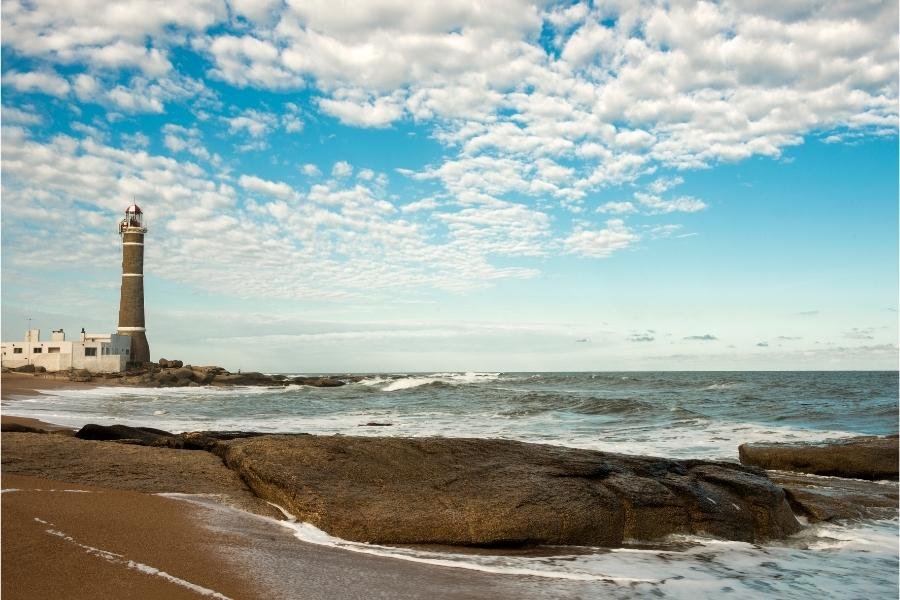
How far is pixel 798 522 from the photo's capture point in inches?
277

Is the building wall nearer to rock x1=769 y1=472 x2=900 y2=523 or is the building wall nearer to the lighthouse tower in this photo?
the lighthouse tower

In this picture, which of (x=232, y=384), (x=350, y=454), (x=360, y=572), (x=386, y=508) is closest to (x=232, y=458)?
(x=350, y=454)

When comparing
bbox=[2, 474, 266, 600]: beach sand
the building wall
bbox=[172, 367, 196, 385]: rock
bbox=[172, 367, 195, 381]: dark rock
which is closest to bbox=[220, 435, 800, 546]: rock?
bbox=[2, 474, 266, 600]: beach sand

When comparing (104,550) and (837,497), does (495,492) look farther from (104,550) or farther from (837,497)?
(837,497)

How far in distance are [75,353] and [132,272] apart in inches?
313

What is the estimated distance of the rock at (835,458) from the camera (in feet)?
34.6

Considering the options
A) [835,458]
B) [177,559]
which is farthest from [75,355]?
[177,559]

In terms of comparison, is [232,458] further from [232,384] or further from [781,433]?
[232,384]

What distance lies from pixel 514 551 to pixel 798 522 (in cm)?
360

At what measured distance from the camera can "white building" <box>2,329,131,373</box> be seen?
167 ft

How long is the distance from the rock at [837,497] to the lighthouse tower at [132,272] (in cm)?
5019

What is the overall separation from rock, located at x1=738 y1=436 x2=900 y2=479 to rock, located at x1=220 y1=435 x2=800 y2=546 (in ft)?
13.3

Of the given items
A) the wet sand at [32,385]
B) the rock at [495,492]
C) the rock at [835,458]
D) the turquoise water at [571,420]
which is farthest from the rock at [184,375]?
the rock at [495,492]

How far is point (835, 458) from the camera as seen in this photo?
35.6ft
